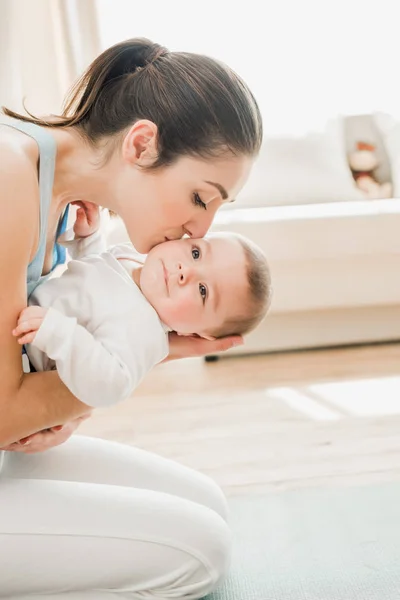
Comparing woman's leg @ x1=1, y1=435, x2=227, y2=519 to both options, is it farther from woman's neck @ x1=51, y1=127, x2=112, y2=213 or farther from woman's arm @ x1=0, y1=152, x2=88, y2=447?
woman's neck @ x1=51, y1=127, x2=112, y2=213

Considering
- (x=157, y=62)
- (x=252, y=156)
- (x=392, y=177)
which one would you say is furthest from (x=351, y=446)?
(x=392, y=177)

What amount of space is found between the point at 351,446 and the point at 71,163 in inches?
54.9

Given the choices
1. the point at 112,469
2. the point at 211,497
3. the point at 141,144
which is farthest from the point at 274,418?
the point at 141,144

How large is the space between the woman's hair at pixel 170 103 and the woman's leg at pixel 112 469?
2.04ft

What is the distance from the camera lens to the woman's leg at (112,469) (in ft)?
5.10

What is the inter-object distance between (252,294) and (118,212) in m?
0.30

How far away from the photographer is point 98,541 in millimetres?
1360

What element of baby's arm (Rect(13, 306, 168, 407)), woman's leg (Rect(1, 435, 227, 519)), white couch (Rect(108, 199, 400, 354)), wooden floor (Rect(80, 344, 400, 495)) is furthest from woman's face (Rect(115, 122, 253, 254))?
white couch (Rect(108, 199, 400, 354))

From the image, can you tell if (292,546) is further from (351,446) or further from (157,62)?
(157,62)

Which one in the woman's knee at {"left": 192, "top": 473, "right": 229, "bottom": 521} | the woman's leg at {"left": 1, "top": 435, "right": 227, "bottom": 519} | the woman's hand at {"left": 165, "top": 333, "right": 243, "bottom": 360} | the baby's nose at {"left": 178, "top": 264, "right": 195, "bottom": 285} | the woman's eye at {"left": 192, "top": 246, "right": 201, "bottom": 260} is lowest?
the woman's knee at {"left": 192, "top": 473, "right": 229, "bottom": 521}

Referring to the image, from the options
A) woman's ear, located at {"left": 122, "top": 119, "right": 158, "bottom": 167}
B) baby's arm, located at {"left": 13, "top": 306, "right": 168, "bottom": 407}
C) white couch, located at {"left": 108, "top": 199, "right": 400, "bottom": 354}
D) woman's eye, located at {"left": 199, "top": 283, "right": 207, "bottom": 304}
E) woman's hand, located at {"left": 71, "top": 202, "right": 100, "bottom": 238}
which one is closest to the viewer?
baby's arm, located at {"left": 13, "top": 306, "right": 168, "bottom": 407}

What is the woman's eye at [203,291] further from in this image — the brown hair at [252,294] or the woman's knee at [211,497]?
the woman's knee at [211,497]

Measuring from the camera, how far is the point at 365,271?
335 cm

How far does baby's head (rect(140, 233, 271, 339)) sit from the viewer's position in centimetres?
146
